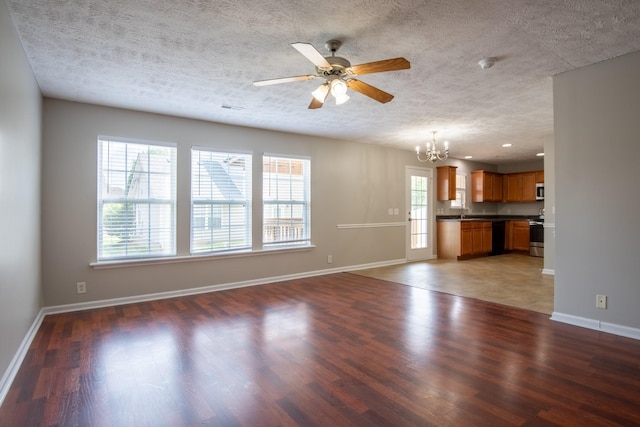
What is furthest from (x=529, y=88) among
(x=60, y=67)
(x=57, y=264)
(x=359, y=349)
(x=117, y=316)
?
(x=57, y=264)

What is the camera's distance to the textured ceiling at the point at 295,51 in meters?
2.20

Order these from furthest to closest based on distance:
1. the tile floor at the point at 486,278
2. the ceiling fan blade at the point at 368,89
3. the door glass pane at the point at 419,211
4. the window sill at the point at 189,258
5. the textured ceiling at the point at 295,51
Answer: the door glass pane at the point at 419,211
the tile floor at the point at 486,278
the window sill at the point at 189,258
the ceiling fan blade at the point at 368,89
the textured ceiling at the point at 295,51

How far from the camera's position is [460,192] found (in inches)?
341

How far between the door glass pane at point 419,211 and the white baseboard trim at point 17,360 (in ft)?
20.9

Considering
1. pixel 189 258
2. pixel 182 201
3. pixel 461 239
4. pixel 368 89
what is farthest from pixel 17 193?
pixel 461 239

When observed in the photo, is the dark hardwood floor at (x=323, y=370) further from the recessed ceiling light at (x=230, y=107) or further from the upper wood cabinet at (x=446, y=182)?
the upper wood cabinet at (x=446, y=182)

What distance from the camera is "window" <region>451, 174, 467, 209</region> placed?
28.1 feet

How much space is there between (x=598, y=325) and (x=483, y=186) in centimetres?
618

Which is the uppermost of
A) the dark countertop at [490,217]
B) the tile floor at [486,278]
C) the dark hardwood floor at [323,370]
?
the dark countertop at [490,217]

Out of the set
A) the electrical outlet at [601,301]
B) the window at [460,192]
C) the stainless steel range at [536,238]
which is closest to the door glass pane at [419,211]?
the window at [460,192]

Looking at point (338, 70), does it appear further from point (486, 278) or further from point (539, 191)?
point (539, 191)

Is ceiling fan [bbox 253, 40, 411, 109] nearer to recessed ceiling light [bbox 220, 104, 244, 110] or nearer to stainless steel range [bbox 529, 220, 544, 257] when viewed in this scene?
recessed ceiling light [bbox 220, 104, 244, 110]

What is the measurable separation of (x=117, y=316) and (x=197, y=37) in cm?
294

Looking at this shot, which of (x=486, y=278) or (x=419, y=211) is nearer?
(x=486, y=278)
